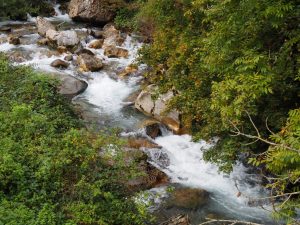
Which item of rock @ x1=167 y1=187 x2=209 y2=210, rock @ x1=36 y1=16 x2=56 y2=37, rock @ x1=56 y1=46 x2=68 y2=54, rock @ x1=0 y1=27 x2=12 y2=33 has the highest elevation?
rock @ x1=36 y1=16 x2=56 y2=37

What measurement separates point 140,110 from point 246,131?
5000 mm

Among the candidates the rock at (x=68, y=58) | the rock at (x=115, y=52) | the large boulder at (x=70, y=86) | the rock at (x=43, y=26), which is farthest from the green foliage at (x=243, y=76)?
the rock at (x=43, y=26)

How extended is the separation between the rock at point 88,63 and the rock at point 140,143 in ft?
16.2

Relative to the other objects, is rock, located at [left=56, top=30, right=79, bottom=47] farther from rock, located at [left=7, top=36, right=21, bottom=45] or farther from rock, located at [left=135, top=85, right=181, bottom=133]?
rock, located at [left=135, top=85, right=181, bottom=133]

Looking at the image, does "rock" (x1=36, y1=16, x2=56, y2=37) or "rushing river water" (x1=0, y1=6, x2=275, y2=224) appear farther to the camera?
"rock" (x1=36, y1=16, x2=56, y2=37)

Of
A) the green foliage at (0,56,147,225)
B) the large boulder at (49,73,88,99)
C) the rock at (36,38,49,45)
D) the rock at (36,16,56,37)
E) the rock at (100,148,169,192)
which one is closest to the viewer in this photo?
the green foliage at (0,56,147,225)

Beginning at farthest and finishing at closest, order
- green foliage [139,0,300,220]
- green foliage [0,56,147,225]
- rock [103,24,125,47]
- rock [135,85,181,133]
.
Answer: rock [103,24,125,47] → rock [135,85,181,133] → green foliage [139,0,300,220] → green foliage [0,56,147,225]

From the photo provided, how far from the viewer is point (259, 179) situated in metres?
9.20

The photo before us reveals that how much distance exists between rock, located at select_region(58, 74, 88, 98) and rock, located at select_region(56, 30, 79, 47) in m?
3.28

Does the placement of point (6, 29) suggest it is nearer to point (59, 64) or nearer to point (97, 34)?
point (97, 34)

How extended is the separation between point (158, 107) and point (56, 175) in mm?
5460

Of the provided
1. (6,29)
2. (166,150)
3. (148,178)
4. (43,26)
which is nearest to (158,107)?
(166,150)

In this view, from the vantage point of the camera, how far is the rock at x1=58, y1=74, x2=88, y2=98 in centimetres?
1291

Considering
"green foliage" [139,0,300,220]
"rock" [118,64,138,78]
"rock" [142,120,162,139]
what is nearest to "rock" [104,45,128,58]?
"rock" [118,64,138,78]
